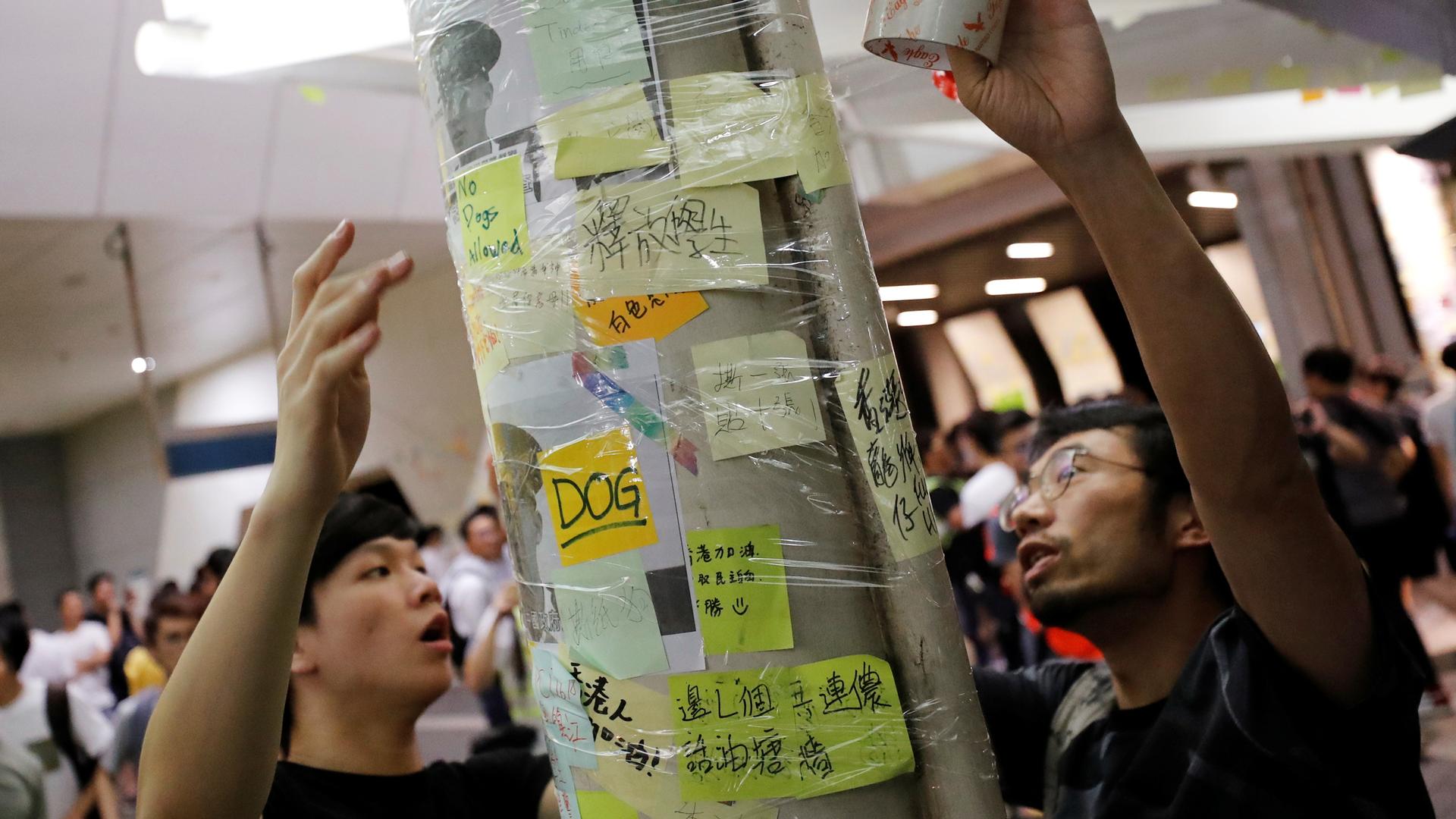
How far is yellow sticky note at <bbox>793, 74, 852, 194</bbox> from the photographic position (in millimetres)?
1050

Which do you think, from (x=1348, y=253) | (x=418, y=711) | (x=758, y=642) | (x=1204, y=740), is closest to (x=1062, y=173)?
(x=758, y=642)

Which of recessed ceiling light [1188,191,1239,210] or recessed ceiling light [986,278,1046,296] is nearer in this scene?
recessed ceiling light [1188,191,1239,210]

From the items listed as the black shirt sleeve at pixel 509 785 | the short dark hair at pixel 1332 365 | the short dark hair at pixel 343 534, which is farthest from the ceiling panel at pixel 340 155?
the black shirt sleeve at pixel 509 785

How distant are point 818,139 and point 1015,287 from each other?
41.5ft

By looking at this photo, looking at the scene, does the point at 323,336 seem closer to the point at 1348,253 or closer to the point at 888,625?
the point at 888,625

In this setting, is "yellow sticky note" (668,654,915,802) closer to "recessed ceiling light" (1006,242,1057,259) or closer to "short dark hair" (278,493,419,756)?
"short dark hair" (278,493,419,756)

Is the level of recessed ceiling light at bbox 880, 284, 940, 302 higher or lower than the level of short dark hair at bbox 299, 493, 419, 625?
higher

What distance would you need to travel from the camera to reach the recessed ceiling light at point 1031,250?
11578 millimetres

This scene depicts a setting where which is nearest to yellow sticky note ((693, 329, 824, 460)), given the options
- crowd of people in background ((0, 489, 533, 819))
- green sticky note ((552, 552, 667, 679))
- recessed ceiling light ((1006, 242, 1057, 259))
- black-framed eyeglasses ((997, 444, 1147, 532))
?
green sticky note ((552, 552, 667, 679))

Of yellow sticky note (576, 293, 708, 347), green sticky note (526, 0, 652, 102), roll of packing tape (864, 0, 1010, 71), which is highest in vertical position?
green sticky note (526, 0, 652, 102)

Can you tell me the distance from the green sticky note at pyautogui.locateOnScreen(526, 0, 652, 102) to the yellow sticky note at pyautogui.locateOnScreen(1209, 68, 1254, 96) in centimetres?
463

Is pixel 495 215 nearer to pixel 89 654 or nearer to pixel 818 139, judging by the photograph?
pixel 818 139

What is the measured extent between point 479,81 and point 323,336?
0.92ft

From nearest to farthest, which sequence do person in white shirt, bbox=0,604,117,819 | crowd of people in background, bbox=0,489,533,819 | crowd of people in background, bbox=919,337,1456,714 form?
crowd of people in background, bbox=0,489,533,819
person in white shirt, bbox=0,604,117,819
crowd of people in background, bbox=919,337,1456,714
